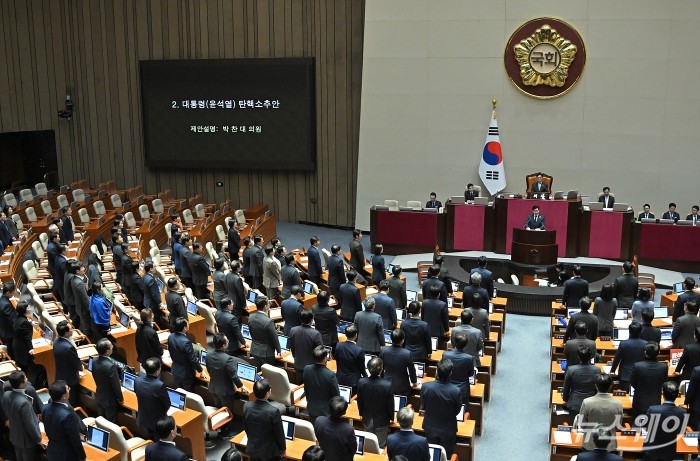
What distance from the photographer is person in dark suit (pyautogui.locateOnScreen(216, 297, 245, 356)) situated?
9143mm

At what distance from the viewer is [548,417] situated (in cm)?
928

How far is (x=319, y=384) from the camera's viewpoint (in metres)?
7.52

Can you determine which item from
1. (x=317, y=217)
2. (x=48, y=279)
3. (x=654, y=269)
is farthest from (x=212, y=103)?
(x=654, y=269)

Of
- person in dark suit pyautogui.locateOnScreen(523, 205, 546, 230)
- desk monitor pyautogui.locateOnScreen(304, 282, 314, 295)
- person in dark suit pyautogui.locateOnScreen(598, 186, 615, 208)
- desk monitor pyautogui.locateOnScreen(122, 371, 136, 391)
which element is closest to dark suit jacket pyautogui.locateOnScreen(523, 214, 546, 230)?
person in dark suit pyautogui.locateOnScreen(523, 205, 546, 230)

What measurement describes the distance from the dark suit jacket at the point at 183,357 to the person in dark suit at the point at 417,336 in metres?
2.43

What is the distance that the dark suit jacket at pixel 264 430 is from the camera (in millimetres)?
6523

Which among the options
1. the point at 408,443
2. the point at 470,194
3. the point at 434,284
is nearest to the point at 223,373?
the point at 408,443

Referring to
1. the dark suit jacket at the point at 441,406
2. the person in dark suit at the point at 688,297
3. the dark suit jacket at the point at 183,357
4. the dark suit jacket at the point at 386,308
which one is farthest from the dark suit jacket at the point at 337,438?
the person in dark suit at the point at 688,297

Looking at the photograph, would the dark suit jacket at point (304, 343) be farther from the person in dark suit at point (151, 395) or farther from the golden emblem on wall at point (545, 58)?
the golden emblem on wall at point (545, 58)

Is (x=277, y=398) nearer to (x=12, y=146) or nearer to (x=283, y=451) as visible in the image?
(x=283, y=451)

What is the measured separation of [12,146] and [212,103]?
22.6ft

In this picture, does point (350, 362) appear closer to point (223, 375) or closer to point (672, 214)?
point (223, 375)

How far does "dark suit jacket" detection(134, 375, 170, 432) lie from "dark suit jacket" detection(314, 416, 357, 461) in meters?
1.74

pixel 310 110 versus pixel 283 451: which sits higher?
pixel 310 110
